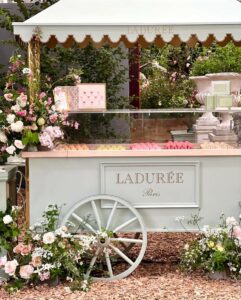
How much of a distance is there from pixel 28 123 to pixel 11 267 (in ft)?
3.41

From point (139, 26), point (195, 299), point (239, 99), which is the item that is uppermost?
point (139, 26)


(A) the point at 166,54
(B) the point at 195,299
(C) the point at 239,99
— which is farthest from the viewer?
(A) the point at 166,54

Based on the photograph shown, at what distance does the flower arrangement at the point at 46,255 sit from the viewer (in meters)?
5.05

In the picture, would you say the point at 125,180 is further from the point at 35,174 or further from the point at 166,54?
the point at 166,54

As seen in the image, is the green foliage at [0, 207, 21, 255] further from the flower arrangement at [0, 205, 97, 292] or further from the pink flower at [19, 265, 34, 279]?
the pink flower at [19, 265, 34, 279]

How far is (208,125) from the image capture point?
18.1ft

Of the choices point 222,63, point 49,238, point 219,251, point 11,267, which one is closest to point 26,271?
point 11,267

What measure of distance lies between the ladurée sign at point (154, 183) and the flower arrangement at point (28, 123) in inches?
19.2

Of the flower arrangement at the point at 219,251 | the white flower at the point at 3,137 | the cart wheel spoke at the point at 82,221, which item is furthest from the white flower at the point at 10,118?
the flower arrangement at the point at 219,251

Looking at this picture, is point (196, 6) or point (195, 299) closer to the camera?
point (195, 299)

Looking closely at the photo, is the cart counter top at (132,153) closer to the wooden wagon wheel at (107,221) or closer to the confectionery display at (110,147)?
the confectionery display at (110,147)

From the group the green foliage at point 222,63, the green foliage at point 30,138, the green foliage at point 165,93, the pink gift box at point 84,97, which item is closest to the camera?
the green foliage at point 30,138

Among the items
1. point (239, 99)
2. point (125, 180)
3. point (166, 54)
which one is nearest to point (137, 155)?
Answer: point (125, 180)

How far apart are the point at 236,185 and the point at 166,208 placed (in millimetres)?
548
